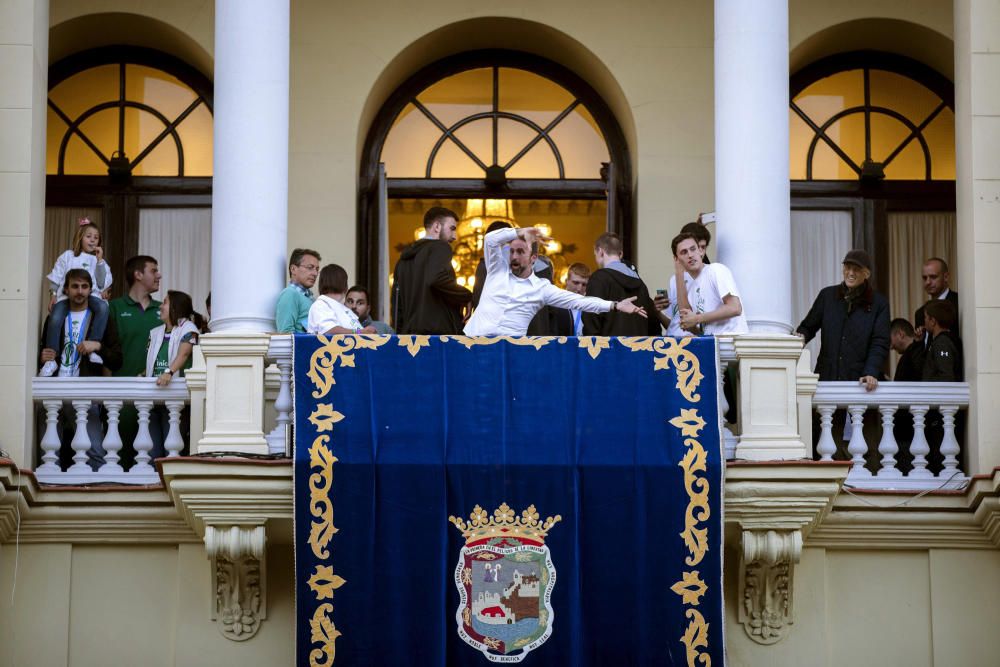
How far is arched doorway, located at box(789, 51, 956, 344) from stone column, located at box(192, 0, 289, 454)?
18.5 feet

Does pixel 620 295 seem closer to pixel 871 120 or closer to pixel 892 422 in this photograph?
pixel 892 422

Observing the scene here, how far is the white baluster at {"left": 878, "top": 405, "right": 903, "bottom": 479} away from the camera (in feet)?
53.9

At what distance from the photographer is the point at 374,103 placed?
20.2m

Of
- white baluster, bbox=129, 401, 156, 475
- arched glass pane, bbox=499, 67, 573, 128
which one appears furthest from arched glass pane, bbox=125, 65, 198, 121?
white baluster, bbox=129, 401, 156, 475

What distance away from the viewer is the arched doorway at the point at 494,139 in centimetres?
2020

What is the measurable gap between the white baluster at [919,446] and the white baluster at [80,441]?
604 cm

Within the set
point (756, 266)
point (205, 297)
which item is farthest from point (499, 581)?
point (205, 297)

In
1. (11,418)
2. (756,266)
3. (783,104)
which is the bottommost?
(11,418)

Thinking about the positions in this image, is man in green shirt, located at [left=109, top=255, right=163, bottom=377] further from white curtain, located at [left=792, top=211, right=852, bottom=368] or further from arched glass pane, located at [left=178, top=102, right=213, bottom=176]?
white curtain, located at [left=792, top=211, right=852, bottom=368]

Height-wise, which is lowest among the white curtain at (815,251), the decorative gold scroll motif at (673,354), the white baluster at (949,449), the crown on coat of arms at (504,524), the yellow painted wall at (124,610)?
the yellow painted wall at (124,610)

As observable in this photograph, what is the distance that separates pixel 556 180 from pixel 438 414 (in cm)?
512

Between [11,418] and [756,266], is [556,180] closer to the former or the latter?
[756,266]

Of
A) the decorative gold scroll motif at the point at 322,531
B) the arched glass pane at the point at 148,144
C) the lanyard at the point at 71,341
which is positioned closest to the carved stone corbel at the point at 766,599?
the decorative gold scroll motif at the point at 322,531

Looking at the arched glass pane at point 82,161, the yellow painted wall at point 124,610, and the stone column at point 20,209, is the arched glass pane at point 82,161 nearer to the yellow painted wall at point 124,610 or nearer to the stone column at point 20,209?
the stone column at point 20,209
